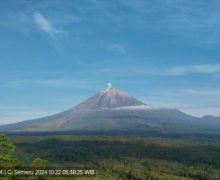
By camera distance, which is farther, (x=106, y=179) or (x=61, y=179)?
(x=106, y=179)

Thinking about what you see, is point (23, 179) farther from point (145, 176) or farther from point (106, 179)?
point (145, 176)

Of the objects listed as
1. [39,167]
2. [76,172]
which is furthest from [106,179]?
[76,172]

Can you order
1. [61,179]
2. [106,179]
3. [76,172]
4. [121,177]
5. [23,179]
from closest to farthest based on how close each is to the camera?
[76,172] → [23,179] → [61,179] → [106,179] → [121,177]

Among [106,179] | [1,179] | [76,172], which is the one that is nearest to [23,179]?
[76,172]

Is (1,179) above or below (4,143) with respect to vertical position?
below

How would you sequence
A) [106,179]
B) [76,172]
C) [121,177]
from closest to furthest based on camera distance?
[76,172]
[106,179]
[121,177]

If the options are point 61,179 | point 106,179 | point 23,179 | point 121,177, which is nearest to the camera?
→ point 23,179

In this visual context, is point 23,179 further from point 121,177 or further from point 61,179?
point 121,177

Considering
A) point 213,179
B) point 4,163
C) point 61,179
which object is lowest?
point 213,179

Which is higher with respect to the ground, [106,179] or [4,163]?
[4,163]
